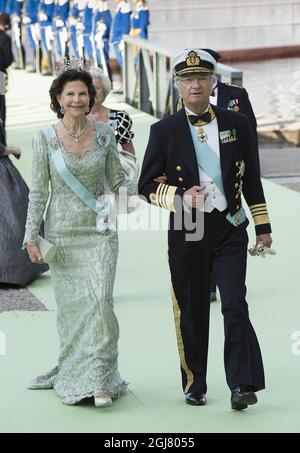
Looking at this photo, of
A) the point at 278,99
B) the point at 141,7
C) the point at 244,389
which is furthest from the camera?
the point at 141,7

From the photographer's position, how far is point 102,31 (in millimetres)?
27781

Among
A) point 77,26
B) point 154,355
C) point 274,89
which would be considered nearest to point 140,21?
point 77,26

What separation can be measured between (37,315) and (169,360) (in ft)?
4.58

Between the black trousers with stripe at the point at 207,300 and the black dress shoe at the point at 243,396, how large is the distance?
0.03 meters

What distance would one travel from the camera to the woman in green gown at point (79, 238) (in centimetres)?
657

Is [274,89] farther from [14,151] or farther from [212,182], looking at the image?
[212,182]

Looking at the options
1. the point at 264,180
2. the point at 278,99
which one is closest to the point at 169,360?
the point at 264,180

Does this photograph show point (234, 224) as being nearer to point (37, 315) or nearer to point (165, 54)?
point (37, 315)

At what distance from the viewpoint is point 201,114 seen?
646 cm

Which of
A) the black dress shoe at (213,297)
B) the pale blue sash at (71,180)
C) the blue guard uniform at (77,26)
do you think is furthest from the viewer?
the blue guard uniform at (77,26)

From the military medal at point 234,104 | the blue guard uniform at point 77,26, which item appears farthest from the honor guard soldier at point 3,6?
the military medal at point 234,104

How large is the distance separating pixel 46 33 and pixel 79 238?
23.8 metres

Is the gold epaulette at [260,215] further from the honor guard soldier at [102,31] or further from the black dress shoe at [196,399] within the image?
the honor guard soldier at [102,31]

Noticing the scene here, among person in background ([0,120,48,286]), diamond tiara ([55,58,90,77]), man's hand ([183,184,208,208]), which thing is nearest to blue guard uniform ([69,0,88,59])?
person in background ([0,120,48,286])
